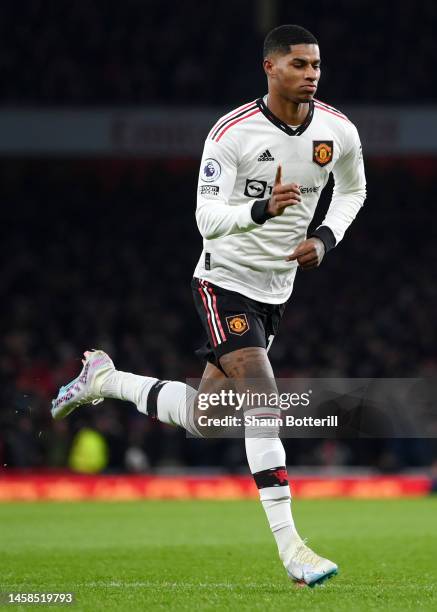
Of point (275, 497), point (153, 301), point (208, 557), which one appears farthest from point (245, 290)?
point (153, 301)

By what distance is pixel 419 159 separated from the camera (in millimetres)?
25453

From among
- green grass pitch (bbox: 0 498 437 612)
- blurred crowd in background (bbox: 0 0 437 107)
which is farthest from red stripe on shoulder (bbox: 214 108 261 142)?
blurred crowd in background (bbox: 0 0 437 107)

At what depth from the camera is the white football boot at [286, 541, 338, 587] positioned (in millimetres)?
5301

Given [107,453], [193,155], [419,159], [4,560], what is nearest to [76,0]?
[193,155]

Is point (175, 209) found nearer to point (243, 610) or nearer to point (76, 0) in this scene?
point (76, 0)

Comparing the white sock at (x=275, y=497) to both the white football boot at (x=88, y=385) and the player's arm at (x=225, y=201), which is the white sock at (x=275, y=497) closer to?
the player's arm at (x=225, y=201)

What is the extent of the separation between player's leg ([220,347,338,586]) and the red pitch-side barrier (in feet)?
35.9

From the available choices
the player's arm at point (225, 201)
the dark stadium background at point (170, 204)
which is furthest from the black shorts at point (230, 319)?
the dark stadium background at point (170, 204)

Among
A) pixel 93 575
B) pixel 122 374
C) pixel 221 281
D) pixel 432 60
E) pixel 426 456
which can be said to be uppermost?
pixel 432 60

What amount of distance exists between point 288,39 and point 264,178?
0.67 m

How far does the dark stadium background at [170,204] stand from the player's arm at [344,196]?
40.4 ft

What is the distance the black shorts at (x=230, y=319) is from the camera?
227 inches

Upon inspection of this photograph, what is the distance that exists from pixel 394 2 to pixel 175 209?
5.88 m

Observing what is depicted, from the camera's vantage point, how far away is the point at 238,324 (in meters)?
5.81
